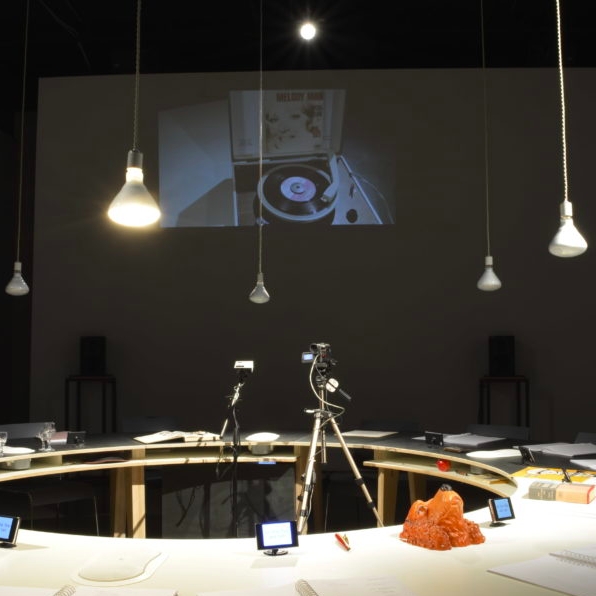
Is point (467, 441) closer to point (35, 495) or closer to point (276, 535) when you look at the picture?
point (276, 535)

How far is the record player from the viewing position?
707 cm

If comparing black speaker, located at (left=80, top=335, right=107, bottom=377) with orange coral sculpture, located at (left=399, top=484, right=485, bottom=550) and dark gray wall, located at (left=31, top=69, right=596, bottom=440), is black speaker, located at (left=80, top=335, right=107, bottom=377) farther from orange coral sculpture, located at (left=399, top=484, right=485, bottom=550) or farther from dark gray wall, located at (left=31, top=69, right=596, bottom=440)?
orange coral sculpture, located at (left=399, top=484, right=485, bottom=550)

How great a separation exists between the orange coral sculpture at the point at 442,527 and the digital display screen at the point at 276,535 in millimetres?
368

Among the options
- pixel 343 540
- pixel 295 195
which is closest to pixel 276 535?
pixel 343 540

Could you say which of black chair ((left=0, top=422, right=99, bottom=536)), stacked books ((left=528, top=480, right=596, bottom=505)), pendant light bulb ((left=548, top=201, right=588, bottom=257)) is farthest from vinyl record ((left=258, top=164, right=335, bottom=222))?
stacked books ((left=528, top=480, right=596, bottom=505))

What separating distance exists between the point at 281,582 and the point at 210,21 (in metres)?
6.89

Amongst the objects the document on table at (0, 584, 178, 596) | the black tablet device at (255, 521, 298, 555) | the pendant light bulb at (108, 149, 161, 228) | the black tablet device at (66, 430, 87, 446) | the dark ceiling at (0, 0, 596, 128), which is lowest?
the black tablet device at (66, 430, 87, 446)

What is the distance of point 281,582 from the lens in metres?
1.70

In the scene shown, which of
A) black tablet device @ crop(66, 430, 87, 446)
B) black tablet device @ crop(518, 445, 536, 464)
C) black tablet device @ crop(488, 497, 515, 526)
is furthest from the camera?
black tablet device @ crop(66, 430, 87, 446)

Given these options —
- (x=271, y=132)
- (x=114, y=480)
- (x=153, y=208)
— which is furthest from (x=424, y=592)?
(x=271, y=132)

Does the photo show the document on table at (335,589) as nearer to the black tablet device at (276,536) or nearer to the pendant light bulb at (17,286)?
the black tablet device at (276,536)

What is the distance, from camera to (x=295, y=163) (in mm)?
7062

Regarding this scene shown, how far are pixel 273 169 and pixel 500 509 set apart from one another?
17.7ft

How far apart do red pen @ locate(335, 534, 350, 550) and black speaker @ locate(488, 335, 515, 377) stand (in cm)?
490
